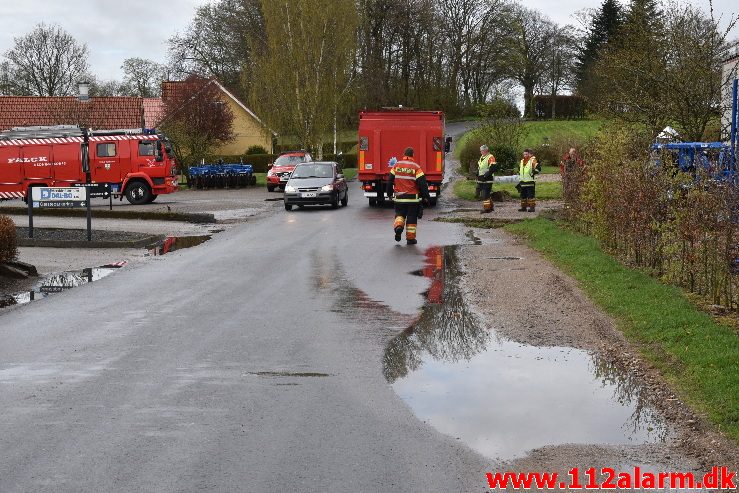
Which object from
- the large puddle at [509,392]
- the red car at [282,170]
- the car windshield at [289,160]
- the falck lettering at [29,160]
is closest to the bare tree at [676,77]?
the large puddle at [509,392]

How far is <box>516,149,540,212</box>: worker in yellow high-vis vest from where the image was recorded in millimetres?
25828

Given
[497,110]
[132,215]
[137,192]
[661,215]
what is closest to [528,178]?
[132,215]

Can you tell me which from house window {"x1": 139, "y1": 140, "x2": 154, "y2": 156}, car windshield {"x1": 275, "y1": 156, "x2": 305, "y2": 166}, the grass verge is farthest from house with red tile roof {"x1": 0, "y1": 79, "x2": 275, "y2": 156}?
the grass verge

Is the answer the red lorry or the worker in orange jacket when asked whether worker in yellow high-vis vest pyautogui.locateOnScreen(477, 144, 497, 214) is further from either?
the worker in orange jacket

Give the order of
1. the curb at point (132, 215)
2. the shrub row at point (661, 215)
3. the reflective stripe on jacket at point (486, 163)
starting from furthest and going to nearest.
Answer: the reflective stripe on jacket at point (486, 163) → the curb at point (132, 215) → the shrub row at point (661, 215)

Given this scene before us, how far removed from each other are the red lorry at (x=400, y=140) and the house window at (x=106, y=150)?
10.6 metres

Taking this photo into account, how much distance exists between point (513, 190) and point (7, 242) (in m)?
24.1

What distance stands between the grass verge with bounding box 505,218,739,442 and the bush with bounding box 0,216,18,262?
8.68 meters

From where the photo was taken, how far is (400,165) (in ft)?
61.1

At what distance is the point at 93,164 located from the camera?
35.6 metres

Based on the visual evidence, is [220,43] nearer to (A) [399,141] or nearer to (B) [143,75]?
(B) [143,75]

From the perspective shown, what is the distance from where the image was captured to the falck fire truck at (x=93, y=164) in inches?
1396

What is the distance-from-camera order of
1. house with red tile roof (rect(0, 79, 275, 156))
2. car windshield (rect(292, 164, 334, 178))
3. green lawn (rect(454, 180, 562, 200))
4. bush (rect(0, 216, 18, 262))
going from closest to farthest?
bush (rect(0, 216, 18, 262)) → car windshield (rect(292, 164, 334, 178)) → green lawn (rect(454, 180, 562, 200)) → house with red tile roof (rect(0, 79, 275, 156))

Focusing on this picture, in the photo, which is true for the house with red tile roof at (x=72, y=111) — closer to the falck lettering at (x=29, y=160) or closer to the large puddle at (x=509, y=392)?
the falck lettering at (x=29, y=160)
